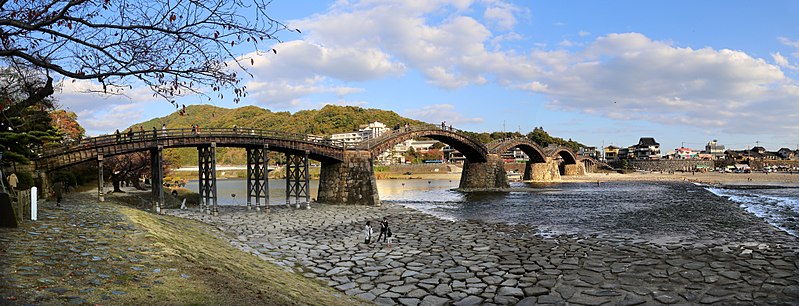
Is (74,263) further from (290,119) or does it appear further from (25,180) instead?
(290,119)

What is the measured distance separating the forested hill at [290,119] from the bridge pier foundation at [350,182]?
4381 inches

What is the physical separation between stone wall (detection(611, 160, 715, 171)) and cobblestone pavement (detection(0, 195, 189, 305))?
5160 inches

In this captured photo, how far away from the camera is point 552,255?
48.4 feet

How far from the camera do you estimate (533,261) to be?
45.6 ft

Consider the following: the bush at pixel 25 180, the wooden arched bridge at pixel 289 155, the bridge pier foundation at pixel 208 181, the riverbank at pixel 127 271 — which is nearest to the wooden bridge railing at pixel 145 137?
the wooden arched bridge at pixel 289 155

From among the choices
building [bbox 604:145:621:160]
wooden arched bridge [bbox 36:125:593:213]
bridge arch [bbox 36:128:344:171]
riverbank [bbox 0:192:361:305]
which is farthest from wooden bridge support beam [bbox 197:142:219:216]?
building [bbox 604:145:621:160]

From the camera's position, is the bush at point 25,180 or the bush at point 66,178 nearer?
the bush at point 25,180

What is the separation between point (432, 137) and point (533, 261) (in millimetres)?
38458

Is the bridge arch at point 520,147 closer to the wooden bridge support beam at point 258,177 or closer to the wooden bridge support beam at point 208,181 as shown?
the wooden bridge support beam at point 258,177

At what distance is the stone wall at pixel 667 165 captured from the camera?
121312 mm

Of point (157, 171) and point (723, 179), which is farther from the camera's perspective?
point (723, 179)

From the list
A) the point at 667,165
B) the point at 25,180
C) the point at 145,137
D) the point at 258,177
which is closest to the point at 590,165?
the point at 667,165

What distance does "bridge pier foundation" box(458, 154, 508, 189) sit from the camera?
57.2 meters

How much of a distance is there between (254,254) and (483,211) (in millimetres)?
20240
